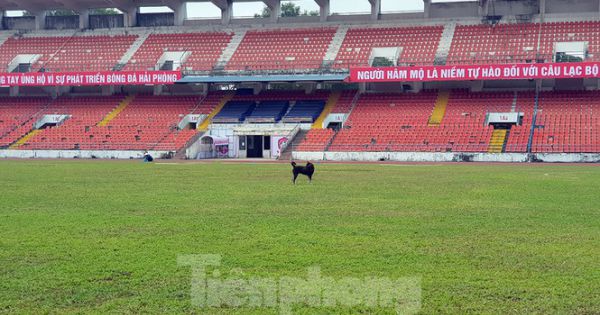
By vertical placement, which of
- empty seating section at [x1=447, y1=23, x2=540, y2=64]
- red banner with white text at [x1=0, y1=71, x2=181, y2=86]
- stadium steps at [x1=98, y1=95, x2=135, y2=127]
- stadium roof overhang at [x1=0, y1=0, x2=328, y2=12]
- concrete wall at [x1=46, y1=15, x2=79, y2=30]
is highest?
stadium roof overhang at [x1=0, y1=0, x2=328, y2=12]

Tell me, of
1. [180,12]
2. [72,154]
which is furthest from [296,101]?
[72,154]

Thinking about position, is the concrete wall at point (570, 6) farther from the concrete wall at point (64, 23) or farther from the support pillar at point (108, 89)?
the concrete wall at point (64, 23)

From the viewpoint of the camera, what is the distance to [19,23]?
240 ft

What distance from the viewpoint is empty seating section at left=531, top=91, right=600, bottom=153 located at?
4569 cm

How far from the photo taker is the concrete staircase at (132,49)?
2522 inches

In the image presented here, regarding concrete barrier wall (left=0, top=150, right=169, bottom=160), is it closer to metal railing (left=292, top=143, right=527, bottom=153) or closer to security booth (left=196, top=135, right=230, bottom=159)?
security booth (left=196, top=135, right=230, bottom=159)

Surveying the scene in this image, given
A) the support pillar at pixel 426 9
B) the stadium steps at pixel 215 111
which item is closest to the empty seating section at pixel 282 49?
the stadium steps at pixel 215 111

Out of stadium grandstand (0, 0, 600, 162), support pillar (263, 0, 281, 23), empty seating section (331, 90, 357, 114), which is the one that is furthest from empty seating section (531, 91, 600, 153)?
support pillar (263, 0, 281, 23)

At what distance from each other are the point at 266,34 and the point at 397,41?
12.3m

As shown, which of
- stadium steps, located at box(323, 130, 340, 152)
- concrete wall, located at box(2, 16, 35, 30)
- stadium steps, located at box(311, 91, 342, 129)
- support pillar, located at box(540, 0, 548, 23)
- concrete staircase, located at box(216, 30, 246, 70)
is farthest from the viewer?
concrete wall, located at box(2, 16, 35, 30)

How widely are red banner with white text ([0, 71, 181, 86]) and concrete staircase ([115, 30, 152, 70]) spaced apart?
294cm

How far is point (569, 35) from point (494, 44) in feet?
18.6

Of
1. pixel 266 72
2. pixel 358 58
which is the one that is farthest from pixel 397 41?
pixel 266 72

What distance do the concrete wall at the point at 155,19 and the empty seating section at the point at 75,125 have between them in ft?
30.8
